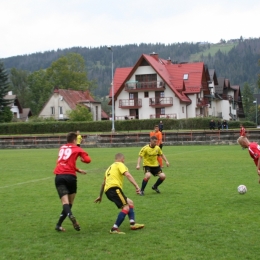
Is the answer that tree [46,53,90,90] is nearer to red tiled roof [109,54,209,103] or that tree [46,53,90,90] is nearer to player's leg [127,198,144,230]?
red tiled roof [109,54,209,103]

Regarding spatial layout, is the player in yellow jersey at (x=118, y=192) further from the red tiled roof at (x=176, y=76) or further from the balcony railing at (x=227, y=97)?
the balcony railing at (x=227, y=97)

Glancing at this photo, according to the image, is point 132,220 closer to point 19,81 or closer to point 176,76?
point 176,76

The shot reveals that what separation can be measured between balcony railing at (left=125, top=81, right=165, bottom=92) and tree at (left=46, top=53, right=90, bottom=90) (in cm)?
3361

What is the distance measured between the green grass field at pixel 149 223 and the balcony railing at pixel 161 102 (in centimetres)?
4957

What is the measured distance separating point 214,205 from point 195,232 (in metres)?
Answer: 2.83

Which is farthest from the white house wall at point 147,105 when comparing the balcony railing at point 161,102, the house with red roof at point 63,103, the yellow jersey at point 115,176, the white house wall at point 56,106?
the yellow jersey at point 115,176

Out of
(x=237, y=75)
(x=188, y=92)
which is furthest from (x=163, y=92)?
(x=237, y=75)

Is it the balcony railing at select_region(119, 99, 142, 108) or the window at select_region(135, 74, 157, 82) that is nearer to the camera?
the window at select_region(135, 74, 157, 82)

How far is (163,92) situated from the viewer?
6694 cm

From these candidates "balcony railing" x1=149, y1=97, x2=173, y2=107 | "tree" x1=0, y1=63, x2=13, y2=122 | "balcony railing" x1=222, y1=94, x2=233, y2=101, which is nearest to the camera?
"balcony railing" x1=149, y1=97, x2=173, y2=107

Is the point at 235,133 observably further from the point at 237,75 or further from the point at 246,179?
the point at 237,75

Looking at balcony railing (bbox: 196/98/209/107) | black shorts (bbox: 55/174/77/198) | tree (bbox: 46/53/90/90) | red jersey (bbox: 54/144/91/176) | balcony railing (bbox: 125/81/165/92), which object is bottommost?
black shorts (bbox: 55/174/77/198)

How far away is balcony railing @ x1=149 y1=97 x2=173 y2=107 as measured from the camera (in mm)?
65938

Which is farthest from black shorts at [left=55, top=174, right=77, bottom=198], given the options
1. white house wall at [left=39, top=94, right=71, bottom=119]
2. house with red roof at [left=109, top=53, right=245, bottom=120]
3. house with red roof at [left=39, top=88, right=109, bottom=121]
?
white house wall at [left=39, top=94, right=71, bottom=119]
